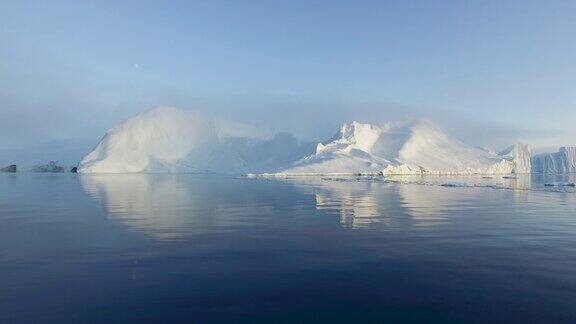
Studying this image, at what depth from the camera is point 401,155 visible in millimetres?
119562

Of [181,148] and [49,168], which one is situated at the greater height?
[181,148]

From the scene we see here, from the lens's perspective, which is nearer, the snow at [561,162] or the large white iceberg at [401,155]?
the large white iceberg at [401,155]

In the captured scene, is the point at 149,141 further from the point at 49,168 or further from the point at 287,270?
the point at 287,270

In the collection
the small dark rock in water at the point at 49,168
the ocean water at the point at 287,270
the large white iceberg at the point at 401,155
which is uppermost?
the large white iceberg at the point at 401,155

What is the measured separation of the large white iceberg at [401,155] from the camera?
339ft

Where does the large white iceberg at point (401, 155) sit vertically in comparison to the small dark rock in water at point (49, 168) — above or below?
above

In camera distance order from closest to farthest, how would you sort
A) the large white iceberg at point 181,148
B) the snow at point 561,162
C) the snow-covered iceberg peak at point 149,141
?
the snow-covered iceberg peak at point 149,141, the large white iceberg at point 181,148, the snow at point 561,162

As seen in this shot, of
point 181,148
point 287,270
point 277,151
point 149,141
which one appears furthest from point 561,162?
point 287,270

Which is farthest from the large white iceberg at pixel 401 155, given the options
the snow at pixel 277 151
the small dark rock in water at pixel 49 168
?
the small dark rock in water at pixel 49 168

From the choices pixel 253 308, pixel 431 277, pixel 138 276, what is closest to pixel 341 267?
pixel 431 277

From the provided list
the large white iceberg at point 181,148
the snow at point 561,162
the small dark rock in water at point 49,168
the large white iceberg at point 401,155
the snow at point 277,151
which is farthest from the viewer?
the snow at point 561,162

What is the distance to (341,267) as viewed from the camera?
32.2 feet

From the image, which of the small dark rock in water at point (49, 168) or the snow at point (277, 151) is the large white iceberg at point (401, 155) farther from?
the small dark rock in water at point (49, 168)

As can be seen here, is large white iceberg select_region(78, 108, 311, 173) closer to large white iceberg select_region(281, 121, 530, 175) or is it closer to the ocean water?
large white iceberg select_region(281, 121, 530, 175)
